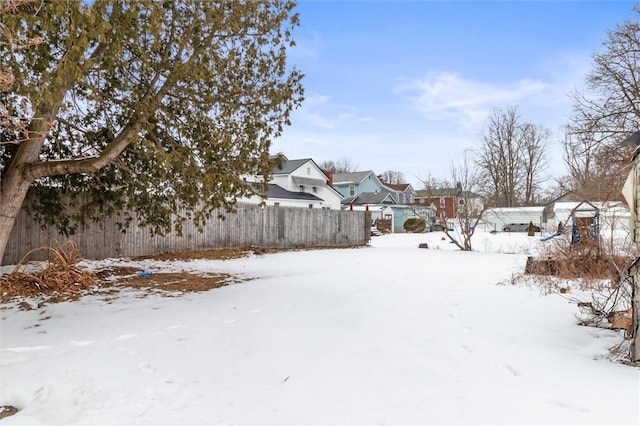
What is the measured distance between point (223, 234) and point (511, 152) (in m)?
36.6

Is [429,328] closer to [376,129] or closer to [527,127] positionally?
[376,129]

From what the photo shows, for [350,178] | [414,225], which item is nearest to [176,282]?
[414,225]

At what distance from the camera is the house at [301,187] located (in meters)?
26.3

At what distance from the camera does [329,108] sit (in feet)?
56.7

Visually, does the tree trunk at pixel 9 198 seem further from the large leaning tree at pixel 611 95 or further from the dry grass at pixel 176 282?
the large leaning tree at pixel 611 95

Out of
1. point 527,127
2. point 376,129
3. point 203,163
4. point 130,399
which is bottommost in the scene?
point 130,399

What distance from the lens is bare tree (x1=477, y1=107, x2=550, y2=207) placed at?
41.6 metres

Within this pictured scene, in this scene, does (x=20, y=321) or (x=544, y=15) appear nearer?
(x=20, y=321)

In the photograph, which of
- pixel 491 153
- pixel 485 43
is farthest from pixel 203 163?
pixel 491 153

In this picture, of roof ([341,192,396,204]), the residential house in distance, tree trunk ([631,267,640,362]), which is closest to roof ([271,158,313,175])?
the residential house in distance

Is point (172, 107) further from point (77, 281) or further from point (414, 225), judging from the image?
point (414, 225)

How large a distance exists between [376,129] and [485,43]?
50.5 feet

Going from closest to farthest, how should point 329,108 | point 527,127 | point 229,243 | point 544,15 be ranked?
1. point 544,15
2. point 229,243
3. point 329,108
4. point 527,127

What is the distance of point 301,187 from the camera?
29.9 metres
